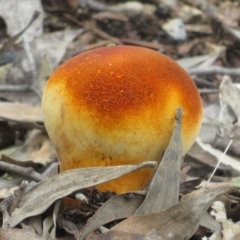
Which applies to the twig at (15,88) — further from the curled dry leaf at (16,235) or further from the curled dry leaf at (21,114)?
the curled dry leaf at (16,235)

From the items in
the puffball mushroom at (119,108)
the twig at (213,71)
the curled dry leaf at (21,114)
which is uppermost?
the puffball mushroom at (119,108)

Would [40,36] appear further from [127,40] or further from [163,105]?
[163,105]

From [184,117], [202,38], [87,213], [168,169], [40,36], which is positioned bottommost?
[202,38]

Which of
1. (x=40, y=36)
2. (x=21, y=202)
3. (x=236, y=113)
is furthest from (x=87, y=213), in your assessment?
(x=40, y=36)

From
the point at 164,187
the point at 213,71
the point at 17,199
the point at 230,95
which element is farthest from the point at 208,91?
the point at 17,199

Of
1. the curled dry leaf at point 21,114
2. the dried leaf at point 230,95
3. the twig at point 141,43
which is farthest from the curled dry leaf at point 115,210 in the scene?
the twig at point 141,43

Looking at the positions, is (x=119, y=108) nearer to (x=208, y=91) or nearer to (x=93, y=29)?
(x=208, y=91)

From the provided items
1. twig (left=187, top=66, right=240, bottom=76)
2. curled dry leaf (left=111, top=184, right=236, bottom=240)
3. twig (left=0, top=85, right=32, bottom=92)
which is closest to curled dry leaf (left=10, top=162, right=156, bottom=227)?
curled dry leaf (left=111, top=184, right=236, bottom=240)
